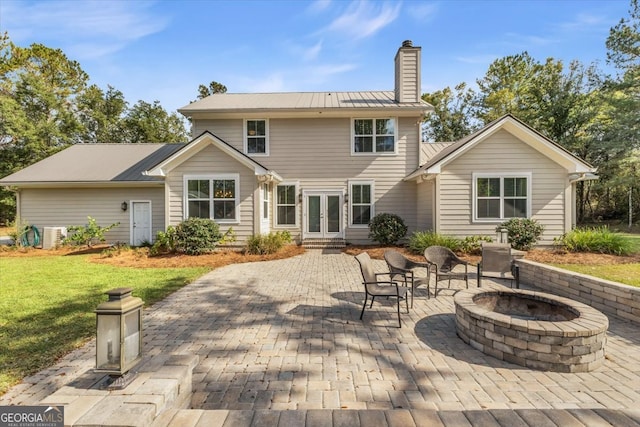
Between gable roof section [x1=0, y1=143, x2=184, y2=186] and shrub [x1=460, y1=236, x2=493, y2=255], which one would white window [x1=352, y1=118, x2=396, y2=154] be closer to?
shrub [x1=460, y1=236, x2=493, y2=255]

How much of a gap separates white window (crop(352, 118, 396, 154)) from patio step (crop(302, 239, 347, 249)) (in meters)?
4.20

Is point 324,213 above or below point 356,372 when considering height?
above

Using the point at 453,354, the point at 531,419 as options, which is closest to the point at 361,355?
the point at 453,354

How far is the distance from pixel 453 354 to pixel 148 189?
567 inches

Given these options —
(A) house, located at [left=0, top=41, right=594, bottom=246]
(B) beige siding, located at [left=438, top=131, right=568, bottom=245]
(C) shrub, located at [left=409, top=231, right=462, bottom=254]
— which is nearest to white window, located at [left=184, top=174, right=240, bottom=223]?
(A) house, located at [left=0, top=41, right=594, bottom=246]

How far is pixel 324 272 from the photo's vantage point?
27.7 feet

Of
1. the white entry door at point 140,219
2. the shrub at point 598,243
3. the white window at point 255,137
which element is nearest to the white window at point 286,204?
the white window at point 255,137

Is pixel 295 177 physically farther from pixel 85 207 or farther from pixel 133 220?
pixel 85 207

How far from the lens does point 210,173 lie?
11.6 metres

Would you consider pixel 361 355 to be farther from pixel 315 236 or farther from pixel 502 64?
pixel 502 64

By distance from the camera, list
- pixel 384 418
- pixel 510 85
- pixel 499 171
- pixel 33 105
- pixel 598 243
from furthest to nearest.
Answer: pixel 510 85
pixel 33 105
pixel 499 171
pixel 598 243
pixel 384 418

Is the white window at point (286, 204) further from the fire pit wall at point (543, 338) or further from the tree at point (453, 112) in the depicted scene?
the tree at point (453, 112)

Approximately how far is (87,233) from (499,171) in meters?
17.1

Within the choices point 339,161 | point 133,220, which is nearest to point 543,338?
point 339,161
